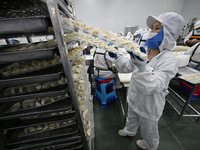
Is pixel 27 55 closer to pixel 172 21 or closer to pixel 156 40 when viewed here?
pixel 156 40

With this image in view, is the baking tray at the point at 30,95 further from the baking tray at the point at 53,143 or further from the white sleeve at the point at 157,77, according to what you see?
the white sleeve at the point at 157,77

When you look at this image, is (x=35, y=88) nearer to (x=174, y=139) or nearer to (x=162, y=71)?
(x=162, y=71)

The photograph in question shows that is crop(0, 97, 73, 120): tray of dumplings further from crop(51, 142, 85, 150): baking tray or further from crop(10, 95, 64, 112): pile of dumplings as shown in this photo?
crop(51, 142, 85, 150): baking tray

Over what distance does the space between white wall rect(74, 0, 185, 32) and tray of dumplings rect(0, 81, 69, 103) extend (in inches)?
309

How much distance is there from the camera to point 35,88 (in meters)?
0.69

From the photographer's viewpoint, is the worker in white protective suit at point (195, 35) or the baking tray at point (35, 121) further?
the worker in white protective suit at point (195, 35)

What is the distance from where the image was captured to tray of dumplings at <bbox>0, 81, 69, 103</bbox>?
60 cm

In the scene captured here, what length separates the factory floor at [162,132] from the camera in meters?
1.54

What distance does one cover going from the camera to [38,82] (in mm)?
592

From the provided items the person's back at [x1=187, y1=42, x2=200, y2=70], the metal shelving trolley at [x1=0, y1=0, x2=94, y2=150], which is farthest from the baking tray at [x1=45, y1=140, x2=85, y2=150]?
the person's back at [x1=187, y1=42, x2=200, y2=70]

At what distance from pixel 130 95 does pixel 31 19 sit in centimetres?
129

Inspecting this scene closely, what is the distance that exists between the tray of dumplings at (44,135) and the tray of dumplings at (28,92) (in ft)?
1.61

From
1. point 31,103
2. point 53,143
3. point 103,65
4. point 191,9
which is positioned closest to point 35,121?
point 31,103

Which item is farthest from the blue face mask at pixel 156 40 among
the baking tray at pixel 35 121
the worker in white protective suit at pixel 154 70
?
the baking tray at pixel 35 121
